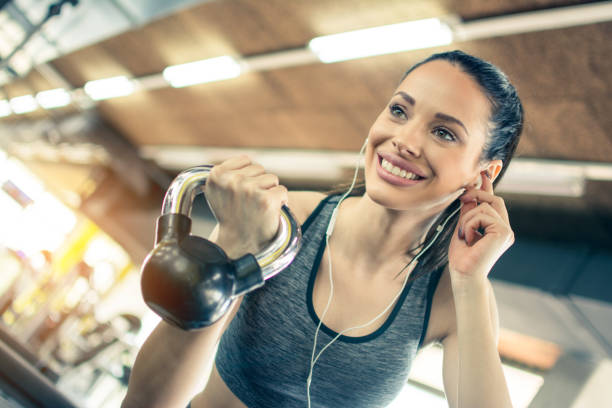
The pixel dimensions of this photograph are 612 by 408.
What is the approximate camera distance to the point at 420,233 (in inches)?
40.9

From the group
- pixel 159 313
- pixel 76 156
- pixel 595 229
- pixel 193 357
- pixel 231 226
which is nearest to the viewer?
pixel 159 313

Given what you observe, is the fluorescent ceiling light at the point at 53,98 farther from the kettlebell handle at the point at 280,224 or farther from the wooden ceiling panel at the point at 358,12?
the kettlebell handle at the point at 280,224

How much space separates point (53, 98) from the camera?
518 centimetres

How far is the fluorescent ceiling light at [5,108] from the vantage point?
600 centimetres

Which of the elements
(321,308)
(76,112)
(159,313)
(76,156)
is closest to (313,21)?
(321,308)

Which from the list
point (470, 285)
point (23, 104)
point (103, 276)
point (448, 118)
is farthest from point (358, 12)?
point (103, 276)

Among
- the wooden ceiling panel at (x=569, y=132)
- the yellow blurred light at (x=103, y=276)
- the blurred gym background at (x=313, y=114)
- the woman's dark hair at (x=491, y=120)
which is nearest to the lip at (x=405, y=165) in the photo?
the woman's dark hair at (x=491, y=120)

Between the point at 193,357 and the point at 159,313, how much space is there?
290 mm

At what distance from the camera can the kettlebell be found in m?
0.39

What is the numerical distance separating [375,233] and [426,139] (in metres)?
0.26

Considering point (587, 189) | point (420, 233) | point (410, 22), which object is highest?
point (587, 189)

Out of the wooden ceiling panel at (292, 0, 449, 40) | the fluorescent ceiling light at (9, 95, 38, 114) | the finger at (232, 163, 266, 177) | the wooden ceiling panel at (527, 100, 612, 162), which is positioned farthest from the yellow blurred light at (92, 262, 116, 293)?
the finger at (232, 163, 266, 177)

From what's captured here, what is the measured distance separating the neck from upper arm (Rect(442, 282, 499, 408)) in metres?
0.18

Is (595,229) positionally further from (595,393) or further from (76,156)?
(76,156)
